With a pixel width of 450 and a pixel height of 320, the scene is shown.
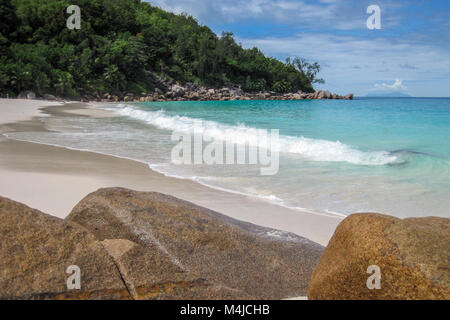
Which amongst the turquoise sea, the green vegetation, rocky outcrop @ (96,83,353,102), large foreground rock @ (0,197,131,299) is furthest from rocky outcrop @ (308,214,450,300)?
rocky outcrop @ (96,83,353,102)

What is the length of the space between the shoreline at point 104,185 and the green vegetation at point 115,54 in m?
43.2

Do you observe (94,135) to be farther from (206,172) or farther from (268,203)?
(268,203)

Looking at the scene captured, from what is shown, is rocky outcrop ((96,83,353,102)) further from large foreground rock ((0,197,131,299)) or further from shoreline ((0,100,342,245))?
large foreground rock ((0,197,131,299))

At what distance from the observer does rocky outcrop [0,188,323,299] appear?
7.57 feet

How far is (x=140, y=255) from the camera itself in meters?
2.66

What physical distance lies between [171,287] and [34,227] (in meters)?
0.93

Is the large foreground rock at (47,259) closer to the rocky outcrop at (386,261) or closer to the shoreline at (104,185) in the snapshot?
the rocky outcrop at (386,261)

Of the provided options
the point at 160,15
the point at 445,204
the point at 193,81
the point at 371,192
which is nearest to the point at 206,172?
the point at 371,192

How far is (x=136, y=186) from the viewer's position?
6.45m

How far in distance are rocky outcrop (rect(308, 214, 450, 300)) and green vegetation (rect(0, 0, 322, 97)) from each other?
50.3 meters

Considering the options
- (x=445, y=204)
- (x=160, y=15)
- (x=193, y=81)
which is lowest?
(x=445, y=204)

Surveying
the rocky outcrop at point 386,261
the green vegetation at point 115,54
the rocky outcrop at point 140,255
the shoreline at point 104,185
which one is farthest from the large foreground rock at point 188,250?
the green vegetation at point 115,54

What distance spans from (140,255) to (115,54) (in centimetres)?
7155

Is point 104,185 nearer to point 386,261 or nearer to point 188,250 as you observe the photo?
point 188,250
